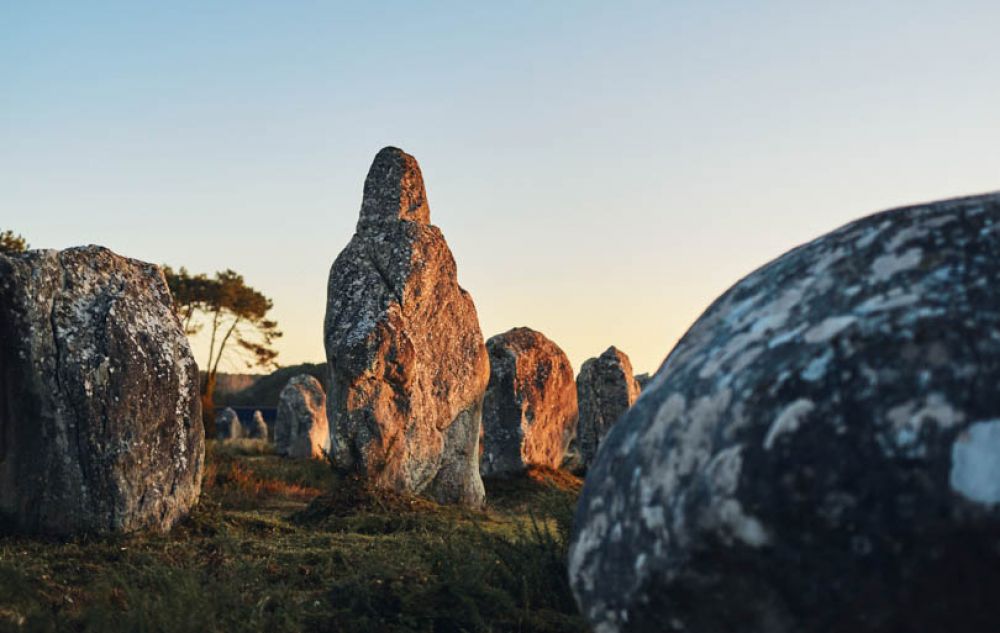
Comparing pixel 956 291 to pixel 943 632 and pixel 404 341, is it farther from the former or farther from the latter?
pixel 404 341

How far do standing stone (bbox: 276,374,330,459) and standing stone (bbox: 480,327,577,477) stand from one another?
713cm

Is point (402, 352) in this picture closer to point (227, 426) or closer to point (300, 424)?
point (300, 424)

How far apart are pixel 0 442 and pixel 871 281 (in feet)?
26.6

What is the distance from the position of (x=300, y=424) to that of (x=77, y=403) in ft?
57.7

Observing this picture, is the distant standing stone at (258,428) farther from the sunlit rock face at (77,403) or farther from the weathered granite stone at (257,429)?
the sunlit rock face at (77,403)

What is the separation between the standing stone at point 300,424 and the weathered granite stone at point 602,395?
23.3 feet

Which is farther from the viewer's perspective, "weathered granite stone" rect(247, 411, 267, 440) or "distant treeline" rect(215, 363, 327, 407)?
"distant treeline" rect(215, 363, 327, 407)

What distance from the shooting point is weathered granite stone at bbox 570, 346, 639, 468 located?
21.1 metres

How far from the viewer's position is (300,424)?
2628cm

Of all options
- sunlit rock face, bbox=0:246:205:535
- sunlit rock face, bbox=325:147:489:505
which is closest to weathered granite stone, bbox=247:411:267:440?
sunlit rock face, bbox=325:147:489:505

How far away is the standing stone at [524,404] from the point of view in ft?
63.7

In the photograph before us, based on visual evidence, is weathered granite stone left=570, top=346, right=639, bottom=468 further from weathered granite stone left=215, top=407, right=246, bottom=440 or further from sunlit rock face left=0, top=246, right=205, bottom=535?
weathered granite stone left=215, top=407, right=246, bottom=440

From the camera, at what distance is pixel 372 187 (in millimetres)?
13859

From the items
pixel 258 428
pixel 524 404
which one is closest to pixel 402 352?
pixel 524 404
